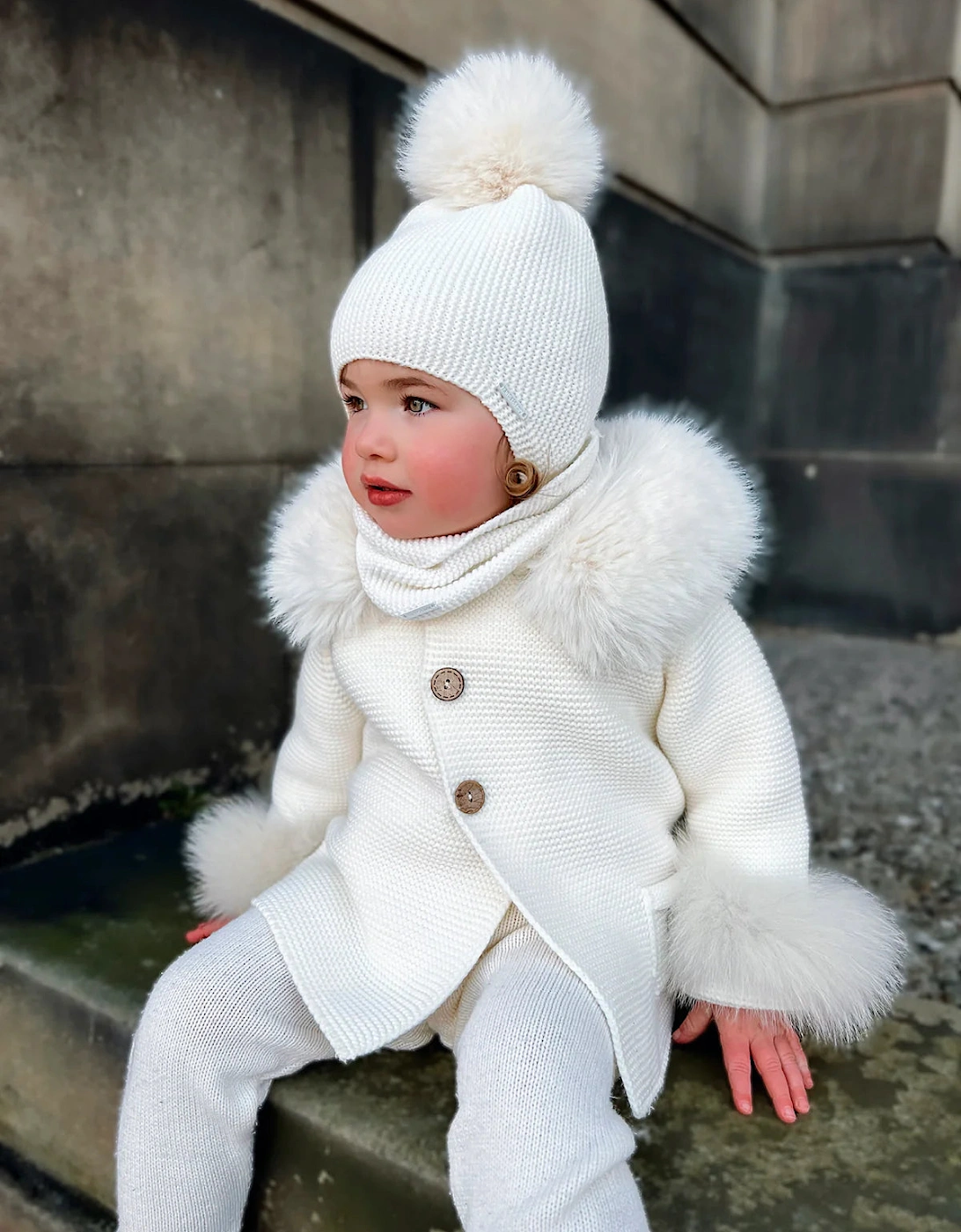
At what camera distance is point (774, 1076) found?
131 cm

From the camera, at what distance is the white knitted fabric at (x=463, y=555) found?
4.17 feet

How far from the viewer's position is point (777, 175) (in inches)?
166

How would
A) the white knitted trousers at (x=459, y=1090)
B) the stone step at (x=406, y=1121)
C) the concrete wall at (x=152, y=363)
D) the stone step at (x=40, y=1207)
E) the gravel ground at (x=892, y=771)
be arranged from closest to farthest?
1. the white knitted trousers at (x=459, y=1090)
2. the stone step at (x=406, y=1121)
3. the stone step at (x=40, y=1207)
4. the concrete wall at (x=152, y=363)
5. the gravel ground at (x=892, y=771)

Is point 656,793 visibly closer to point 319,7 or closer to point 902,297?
point 319,7

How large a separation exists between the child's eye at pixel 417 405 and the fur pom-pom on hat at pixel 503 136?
11.5 inches

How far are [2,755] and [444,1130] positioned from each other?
1100mm

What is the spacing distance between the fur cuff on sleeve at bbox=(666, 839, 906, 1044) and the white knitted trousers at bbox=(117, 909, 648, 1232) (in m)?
0.17

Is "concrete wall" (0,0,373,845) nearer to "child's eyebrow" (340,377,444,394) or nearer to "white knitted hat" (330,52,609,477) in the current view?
"white knitted hat" (330,52,609,477)

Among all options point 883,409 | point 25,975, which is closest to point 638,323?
point 883,409

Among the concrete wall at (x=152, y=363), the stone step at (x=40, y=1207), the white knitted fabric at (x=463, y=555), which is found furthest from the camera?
the concrete wall at (x=152, y=363)

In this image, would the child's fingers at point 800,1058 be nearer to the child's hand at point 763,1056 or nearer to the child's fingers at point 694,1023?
the child's hand at point 763,1056

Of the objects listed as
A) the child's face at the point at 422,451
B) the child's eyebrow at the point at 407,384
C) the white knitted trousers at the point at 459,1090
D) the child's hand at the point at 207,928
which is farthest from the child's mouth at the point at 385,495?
the child's hand at the point at 207,928

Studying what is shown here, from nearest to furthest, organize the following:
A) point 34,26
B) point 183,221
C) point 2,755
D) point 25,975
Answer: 1. point 25,975
2. point 34,26
3. point 2,755
4. point 183,221

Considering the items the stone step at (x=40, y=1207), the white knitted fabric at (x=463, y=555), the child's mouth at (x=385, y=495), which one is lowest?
the stone step at (x=40, y=1207)
